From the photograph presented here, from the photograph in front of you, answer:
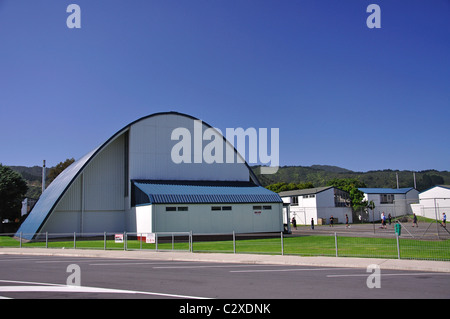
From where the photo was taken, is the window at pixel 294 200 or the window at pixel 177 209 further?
the window at pixel 294 200

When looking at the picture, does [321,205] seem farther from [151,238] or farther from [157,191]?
[151,238]

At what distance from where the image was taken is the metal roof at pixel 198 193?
32688 millimetres

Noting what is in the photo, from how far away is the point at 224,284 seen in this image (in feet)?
34.4

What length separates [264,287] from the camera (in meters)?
9.92

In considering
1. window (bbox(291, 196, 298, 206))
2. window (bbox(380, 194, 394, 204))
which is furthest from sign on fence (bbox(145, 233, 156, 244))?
window (bbox(380, 194, 394, 204))

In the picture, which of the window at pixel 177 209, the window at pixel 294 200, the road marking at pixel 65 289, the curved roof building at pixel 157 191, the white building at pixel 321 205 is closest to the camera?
the road marking at pixel 65 289

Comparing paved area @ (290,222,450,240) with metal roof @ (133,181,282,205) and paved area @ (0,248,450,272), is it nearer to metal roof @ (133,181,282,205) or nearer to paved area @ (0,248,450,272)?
metal roof @ (133,181,282,205)

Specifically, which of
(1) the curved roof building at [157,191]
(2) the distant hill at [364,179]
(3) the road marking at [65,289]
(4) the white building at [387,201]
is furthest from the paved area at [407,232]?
(2) the distant hill at [364,179]

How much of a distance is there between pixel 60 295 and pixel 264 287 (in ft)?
16.2

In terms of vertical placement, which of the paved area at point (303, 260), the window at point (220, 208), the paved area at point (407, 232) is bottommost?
the paved area at point (407, 232)

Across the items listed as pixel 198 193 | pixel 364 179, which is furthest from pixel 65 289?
pixel 364 179

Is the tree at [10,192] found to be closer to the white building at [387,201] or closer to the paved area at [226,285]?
the paved area at [226,285]

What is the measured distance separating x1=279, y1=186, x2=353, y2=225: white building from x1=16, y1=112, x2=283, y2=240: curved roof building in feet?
81.6
